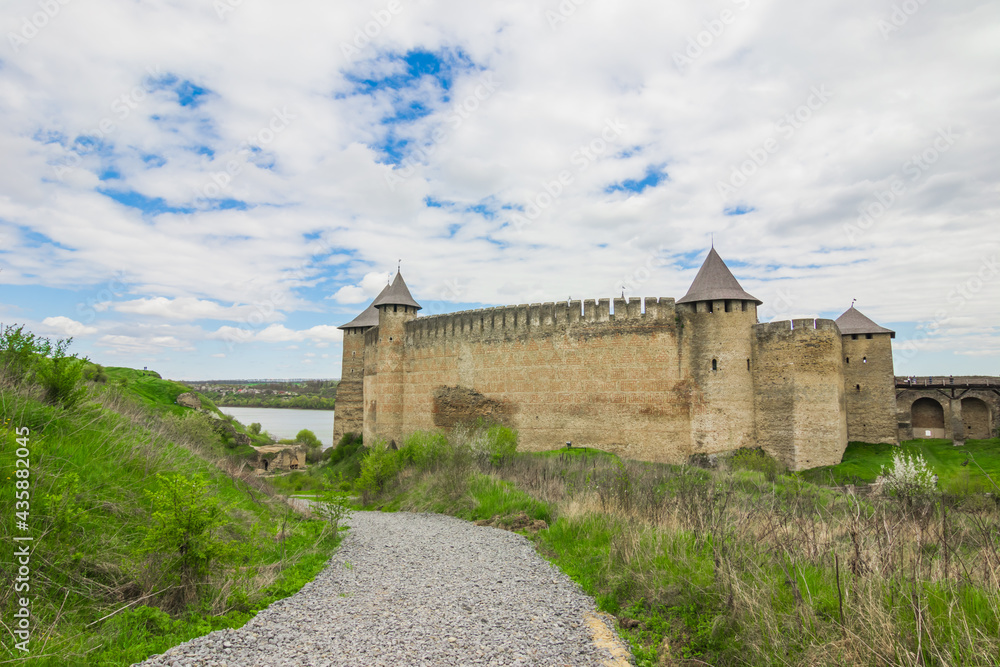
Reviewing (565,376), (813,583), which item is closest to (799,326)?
(565,376)

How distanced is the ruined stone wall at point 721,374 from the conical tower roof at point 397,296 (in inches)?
543

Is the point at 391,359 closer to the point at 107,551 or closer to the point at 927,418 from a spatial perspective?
the point at 107,551

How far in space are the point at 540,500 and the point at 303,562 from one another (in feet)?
14.0

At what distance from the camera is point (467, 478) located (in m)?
11.2

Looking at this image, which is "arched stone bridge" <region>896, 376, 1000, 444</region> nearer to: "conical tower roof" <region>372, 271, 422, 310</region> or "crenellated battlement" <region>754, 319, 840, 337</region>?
"crenellated battlement" <region>754, 319, 840, 337</region>

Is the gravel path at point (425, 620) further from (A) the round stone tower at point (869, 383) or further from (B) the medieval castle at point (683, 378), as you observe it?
(A) the round stone tower at point (869, 383)

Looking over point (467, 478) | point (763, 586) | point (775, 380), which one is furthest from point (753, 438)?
point (763, 586)

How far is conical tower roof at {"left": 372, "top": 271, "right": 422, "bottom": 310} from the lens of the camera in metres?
27.3

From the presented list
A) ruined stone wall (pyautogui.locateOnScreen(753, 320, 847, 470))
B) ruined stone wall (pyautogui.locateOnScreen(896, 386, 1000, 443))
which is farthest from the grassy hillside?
ruined stone wall (pyautogui.locateOnScreen(896, 386, 1000, 443))

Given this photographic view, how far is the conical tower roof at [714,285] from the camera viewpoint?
64.5ft

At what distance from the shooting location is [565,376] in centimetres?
2170

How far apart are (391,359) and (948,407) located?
25.3 m

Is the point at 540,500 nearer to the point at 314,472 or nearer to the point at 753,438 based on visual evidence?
the point at 753,438

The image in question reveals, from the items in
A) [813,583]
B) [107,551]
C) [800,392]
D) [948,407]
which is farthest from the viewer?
[948,407]
